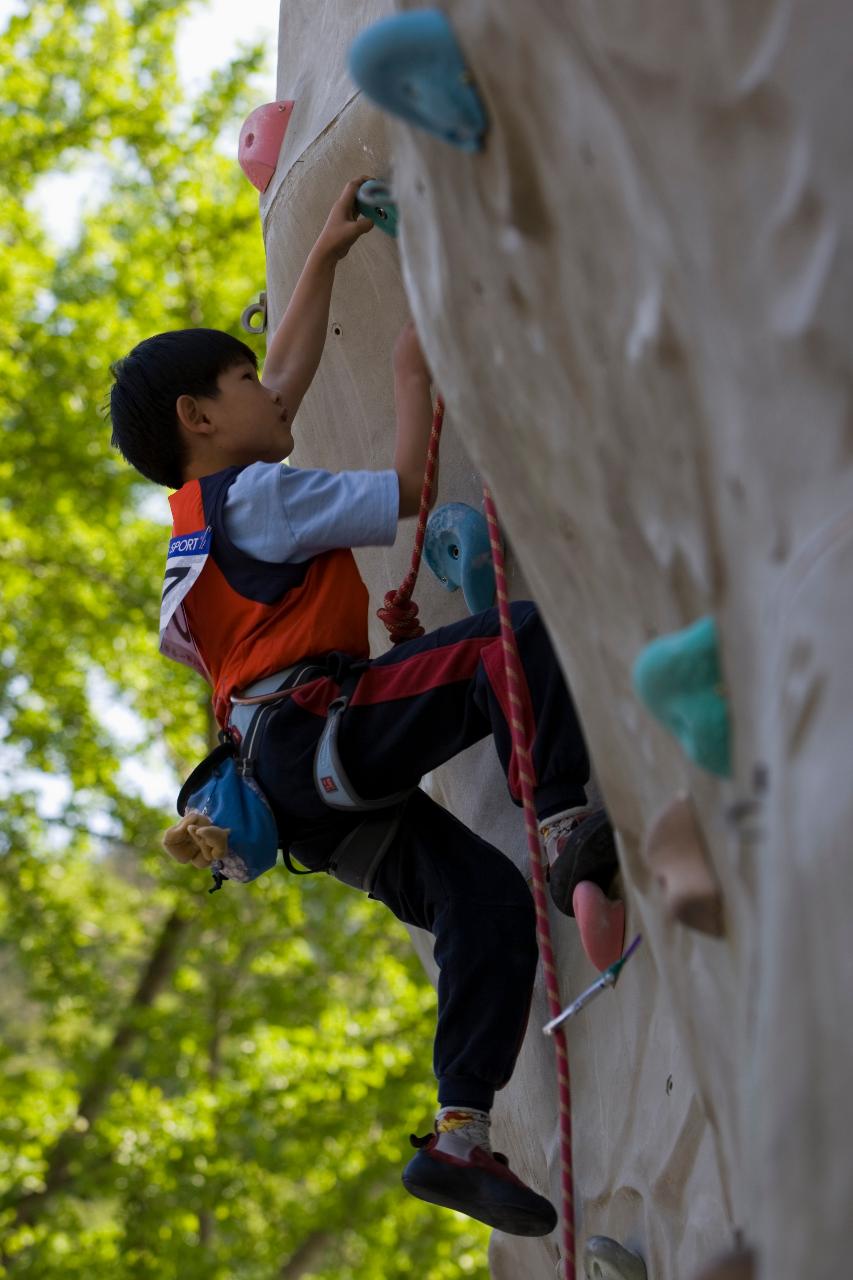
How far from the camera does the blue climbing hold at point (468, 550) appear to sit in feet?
9.95

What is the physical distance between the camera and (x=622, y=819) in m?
1.68

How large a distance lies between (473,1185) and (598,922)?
0.50 m

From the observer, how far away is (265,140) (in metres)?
3.63

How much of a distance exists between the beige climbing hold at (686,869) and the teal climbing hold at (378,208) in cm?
171

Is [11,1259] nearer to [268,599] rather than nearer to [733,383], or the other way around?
[268,599]

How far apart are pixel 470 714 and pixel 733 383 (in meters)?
1.38

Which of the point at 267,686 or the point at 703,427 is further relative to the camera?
the point at 267,686

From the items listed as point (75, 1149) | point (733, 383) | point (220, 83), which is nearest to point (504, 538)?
point (733, 383)

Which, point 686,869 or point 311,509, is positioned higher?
point 311,509

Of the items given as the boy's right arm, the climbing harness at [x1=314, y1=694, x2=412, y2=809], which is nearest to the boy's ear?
the boy's right arm

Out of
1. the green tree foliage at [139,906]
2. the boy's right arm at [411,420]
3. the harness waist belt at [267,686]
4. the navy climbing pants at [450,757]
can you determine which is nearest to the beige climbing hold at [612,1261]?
the navy climbing pants at [450,757]

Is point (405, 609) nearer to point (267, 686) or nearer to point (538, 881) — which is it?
point (267, 686)

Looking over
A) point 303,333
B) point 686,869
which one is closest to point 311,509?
point 303,333

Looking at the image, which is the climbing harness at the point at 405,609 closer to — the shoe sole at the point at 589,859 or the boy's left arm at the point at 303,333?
the boy's left arm at the point at 303,333
